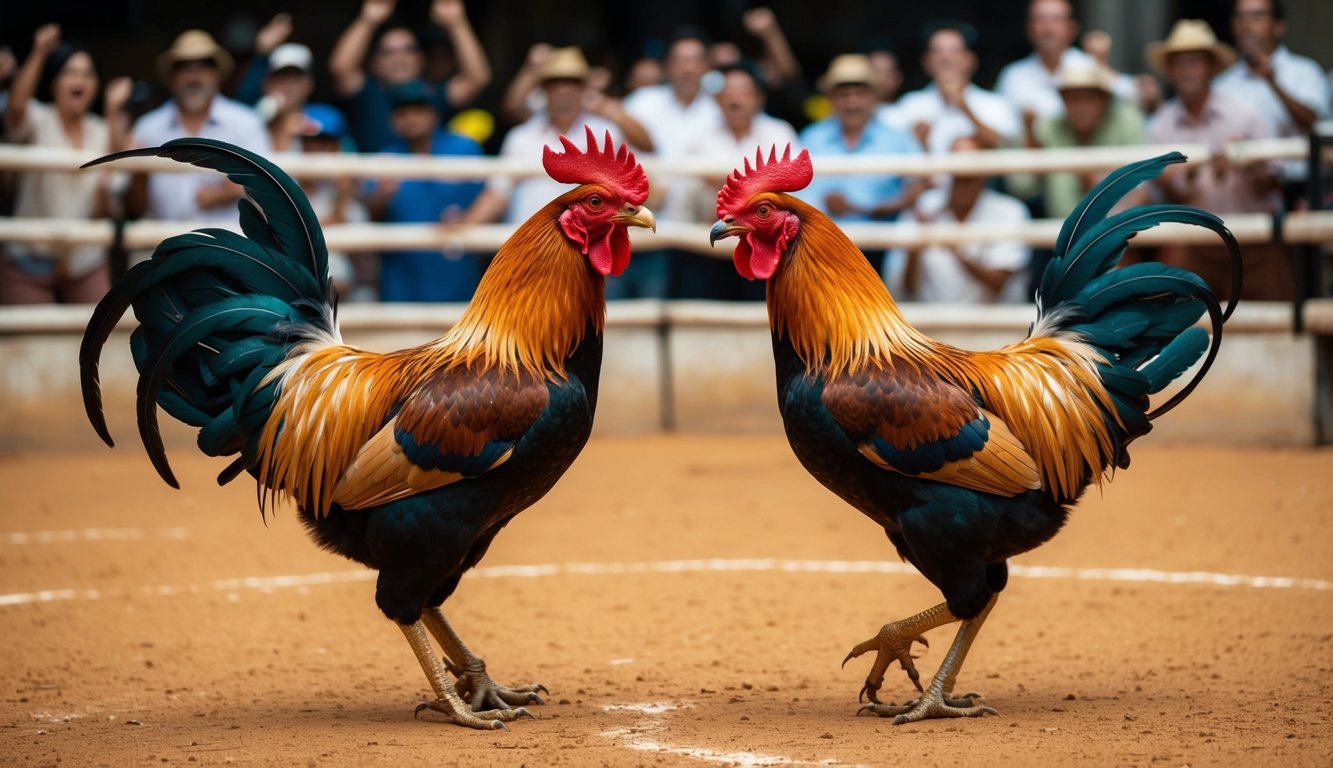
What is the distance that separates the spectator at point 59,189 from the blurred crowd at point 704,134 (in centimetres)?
1

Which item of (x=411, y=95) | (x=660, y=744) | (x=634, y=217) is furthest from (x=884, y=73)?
(x=660, y=744)

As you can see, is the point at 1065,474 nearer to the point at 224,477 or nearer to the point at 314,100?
the point at 224,477

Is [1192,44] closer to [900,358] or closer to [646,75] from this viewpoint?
[646,75]

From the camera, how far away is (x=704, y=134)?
12.0 meters

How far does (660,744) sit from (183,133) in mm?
7445

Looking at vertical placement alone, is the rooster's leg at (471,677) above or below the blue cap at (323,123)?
below

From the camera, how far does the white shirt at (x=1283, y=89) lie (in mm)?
10828

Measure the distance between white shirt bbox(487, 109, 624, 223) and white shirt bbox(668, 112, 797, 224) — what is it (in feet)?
1.77

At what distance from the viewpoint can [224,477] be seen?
227 inches

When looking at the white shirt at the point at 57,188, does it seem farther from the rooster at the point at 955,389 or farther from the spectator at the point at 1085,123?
the rooster at the point at 955,389

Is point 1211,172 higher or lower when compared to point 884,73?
lower

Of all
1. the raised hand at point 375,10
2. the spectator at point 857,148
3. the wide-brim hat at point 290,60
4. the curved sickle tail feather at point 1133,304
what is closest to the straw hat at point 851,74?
the spectator at point 857,148

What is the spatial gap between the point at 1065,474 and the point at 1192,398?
5.65m

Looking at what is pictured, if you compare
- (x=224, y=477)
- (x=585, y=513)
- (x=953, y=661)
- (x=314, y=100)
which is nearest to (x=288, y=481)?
(x=224, y=477)
